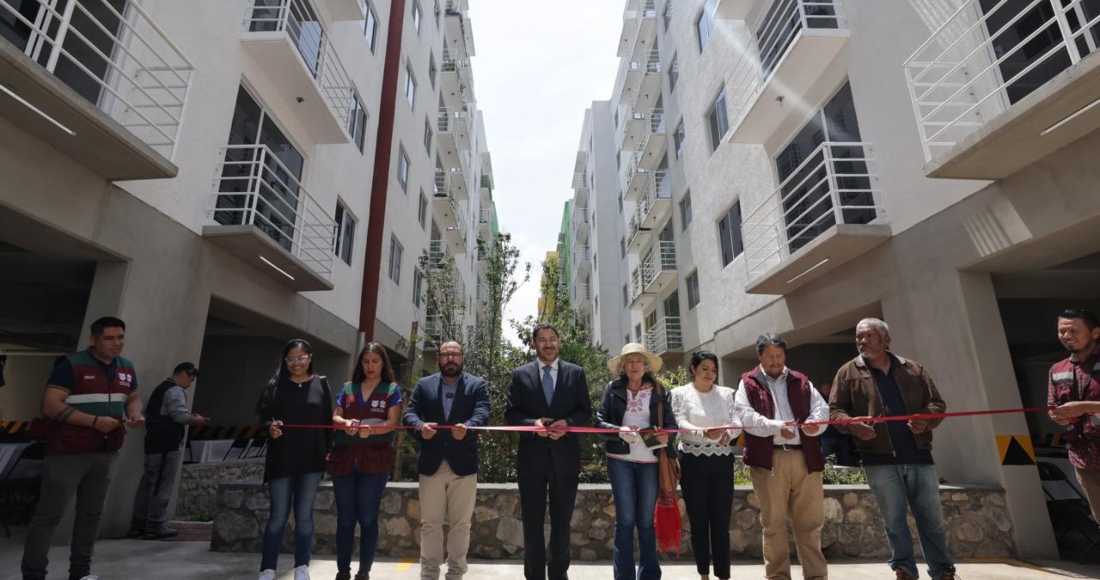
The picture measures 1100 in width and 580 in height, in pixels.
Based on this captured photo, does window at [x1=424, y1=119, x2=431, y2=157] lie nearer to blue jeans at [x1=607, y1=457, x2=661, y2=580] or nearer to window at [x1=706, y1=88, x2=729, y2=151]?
window at [x1=706, y1=88, x2=729, y2=151]

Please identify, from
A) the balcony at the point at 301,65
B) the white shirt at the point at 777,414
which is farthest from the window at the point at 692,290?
the white shirt at the point at 777,414

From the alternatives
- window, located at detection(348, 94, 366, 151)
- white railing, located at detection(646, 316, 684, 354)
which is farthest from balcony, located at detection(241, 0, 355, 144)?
white railing, located at detection(646, 316, 684, 354)

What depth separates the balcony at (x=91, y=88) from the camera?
451 centimetres

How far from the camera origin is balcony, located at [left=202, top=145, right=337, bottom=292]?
7890mm

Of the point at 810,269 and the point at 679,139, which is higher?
the point at 679,139

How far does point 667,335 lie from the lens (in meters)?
17.8

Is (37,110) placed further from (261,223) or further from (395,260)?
(395,260)

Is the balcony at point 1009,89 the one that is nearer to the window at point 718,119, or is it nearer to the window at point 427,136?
the window at point 718,119

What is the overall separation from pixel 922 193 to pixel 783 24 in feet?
19.6

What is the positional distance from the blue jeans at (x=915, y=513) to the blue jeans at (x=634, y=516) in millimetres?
1878

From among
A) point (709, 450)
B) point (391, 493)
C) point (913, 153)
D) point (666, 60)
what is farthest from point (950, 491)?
point (666, 60)

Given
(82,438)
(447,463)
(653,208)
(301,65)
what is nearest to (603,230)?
(653,208)

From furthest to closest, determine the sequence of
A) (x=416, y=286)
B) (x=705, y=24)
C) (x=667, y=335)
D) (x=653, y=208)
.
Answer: (x=653, y=208) < (x=416, y=286) < (x=667, y=335) < (x=705, y=24)

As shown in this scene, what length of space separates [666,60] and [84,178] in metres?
18.0
